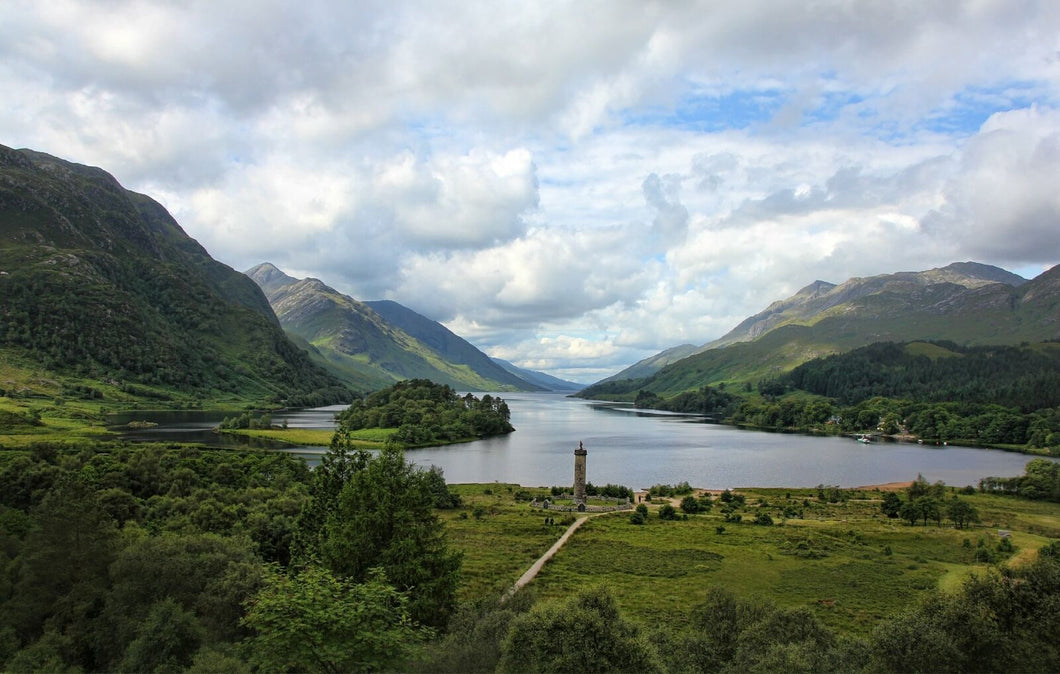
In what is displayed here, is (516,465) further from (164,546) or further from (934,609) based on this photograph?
(934,609)

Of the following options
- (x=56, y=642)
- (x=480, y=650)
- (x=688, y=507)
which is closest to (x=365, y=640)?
(x=480, y=650)

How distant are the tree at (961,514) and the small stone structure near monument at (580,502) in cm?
4261

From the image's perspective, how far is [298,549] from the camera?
44375mm

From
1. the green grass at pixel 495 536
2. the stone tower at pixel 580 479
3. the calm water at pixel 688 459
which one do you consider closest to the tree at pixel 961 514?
the calm water at pixel 688 459

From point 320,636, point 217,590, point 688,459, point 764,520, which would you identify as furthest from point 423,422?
point 320,636

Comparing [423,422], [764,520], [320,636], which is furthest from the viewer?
[423,422]

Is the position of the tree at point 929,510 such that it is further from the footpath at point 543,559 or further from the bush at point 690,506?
the footpath at point 543,559

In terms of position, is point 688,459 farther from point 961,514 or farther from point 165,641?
point 165,641

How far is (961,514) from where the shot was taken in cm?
7862

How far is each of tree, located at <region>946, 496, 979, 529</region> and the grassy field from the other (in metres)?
1.60

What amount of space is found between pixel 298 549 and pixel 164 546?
34.3 ft

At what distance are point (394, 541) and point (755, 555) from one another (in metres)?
43.9

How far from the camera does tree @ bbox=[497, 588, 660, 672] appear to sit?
881 inches

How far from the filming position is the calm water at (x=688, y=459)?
396 ft
